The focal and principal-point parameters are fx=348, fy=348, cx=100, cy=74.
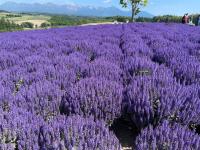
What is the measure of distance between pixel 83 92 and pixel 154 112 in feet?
2.04

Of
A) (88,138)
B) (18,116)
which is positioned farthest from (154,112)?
(18,116)

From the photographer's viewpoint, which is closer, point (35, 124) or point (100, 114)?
point (35, 124)

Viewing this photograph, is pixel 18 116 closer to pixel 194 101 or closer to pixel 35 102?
pixel 35 102

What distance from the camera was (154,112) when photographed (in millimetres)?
2746

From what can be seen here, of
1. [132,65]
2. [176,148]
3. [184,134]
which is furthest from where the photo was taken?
[132,65]

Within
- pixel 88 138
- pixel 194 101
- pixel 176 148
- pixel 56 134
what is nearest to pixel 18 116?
pixel 56 134

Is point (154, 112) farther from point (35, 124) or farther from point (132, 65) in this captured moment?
point (132, 65)

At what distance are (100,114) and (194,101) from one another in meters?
0.76

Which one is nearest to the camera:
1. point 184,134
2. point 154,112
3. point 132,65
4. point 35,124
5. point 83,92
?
point 184,134

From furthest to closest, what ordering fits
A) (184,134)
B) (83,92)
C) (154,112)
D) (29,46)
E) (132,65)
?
1. (29,46)
2. (132,65)
3. (83,92)
4. (154,112)
5. (184,134)

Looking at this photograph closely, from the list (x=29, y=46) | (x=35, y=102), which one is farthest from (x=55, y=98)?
(x=29, y=46)

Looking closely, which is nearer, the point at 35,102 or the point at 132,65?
the point at 35,102

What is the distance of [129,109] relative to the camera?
290 centimetres

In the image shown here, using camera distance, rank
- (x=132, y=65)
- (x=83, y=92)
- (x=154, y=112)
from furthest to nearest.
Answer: (x=132, y=65) → (x=83, y=92) → (x=154, y=112)
